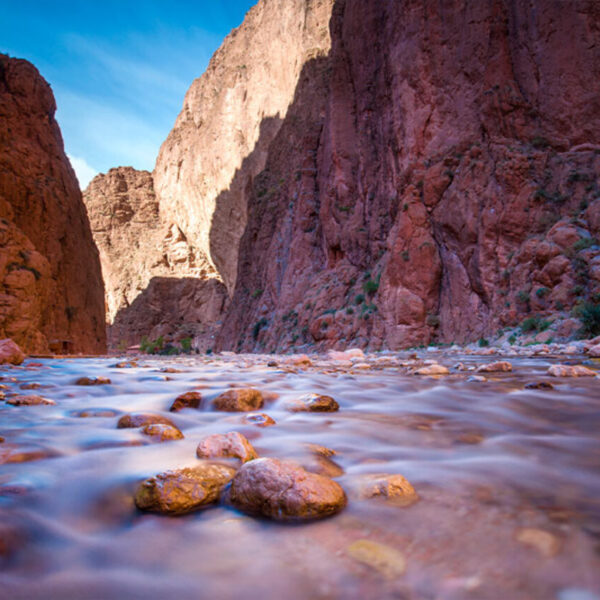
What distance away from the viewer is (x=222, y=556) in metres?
1.10

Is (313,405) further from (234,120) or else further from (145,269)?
(145,269)

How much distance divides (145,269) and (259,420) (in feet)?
185

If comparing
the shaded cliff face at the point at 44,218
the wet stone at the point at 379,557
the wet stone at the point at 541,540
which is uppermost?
the shaded cliff face at the point at 44,218

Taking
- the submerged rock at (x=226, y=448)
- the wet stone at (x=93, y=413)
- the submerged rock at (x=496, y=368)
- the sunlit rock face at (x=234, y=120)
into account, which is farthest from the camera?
the sunlit rock face at (x=234, y=120)

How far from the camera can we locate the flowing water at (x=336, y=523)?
94cm

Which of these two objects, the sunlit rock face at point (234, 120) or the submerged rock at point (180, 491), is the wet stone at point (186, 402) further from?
the sunlit rock face at point (234, 120)

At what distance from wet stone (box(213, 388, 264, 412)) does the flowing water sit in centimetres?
58

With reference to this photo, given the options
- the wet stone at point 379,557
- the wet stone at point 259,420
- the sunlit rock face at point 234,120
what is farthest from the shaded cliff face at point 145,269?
the wet stone at point 379,557

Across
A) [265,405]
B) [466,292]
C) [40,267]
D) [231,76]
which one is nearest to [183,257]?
[231,76]

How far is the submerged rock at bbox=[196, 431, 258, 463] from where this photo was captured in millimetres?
1858

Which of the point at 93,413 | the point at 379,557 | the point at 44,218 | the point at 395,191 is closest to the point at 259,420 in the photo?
the point at 93,413

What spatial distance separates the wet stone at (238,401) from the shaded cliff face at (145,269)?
41974 mm

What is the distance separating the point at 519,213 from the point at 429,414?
11884mm

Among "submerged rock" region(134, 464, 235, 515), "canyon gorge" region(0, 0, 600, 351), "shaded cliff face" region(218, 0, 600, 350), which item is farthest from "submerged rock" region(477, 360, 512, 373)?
"shaded cliff face" region(218, 0, 600, 350)
